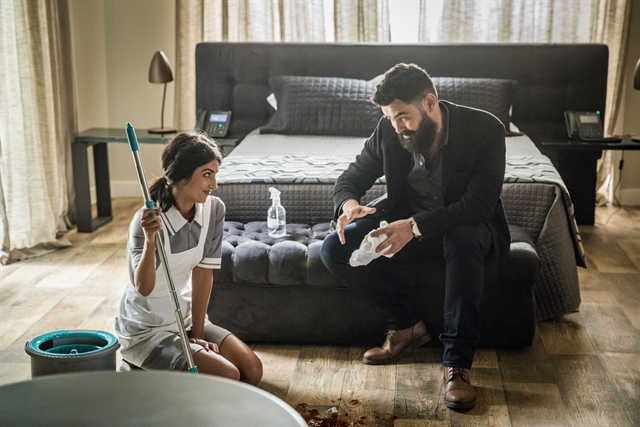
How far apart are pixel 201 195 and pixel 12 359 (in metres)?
0.98

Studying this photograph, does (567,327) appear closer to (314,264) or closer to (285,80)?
(314,264)

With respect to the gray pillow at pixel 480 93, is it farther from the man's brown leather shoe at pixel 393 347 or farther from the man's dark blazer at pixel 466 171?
the man's brown leather shoe at pixel 393 347

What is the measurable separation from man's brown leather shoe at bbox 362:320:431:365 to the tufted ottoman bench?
0.08m

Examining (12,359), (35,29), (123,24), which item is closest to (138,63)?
(123,24)

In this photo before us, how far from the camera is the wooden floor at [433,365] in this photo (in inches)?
91.2

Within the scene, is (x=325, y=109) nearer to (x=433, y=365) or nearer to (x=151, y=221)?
(x=433, y=365)

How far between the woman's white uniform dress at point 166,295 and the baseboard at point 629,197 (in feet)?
11.0

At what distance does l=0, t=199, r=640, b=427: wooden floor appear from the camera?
232 cm

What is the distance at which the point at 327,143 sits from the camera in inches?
161

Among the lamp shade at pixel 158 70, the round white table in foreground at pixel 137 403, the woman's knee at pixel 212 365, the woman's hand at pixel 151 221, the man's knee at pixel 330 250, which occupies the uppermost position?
the lamp shade at pixel 158 70

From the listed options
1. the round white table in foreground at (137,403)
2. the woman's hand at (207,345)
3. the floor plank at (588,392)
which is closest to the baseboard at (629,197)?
the floor plank at (588,392)

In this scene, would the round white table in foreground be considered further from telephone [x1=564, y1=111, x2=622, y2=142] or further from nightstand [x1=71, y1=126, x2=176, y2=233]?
telephone [x1=564, y1=111, x2=622, y2=142]

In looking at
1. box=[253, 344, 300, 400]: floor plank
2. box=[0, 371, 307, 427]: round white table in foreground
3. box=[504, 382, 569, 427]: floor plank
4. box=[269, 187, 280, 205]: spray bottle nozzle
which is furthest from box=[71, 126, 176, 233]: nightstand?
box=[0, 371, 307, 427]: round white table in foreground

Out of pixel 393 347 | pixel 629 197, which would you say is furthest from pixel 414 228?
pixel 629 197
